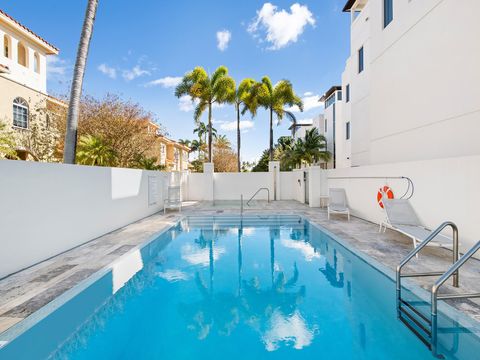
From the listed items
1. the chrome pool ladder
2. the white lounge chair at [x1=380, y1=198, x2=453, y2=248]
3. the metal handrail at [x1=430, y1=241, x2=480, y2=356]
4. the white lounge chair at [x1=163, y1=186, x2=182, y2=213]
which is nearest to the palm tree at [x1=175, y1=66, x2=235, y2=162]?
the white lounge chair at [x1=163, y1=186, x2=182, y2=213]

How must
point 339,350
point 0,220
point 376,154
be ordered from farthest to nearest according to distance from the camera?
point 376,154 < point 0,220 < point 339,350

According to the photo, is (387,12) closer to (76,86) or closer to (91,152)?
(76,86)

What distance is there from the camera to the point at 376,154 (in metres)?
11.0

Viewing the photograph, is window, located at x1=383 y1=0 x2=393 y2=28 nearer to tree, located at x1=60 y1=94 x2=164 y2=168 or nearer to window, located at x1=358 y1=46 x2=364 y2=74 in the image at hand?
window, located at x1=358 y1=46 x2=364 y2=74

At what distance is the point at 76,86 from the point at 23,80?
12.9 m

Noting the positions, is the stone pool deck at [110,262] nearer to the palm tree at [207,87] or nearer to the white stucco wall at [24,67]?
the palm tree at [207,87]

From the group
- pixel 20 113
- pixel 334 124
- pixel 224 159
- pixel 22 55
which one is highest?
pixel 22 55

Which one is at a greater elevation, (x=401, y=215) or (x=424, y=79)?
(x=424, y=79)

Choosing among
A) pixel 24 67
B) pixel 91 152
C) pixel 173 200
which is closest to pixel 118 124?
pixel 91 152

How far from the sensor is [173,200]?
13.6 m

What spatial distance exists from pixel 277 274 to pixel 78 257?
4518 millimetres

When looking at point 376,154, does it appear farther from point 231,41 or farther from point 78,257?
point 231,41

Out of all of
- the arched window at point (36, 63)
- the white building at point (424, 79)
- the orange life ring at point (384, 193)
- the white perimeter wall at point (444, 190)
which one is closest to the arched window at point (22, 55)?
the arched window at point (36, 63)

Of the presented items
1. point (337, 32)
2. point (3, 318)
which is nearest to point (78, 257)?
point (3, 318)
